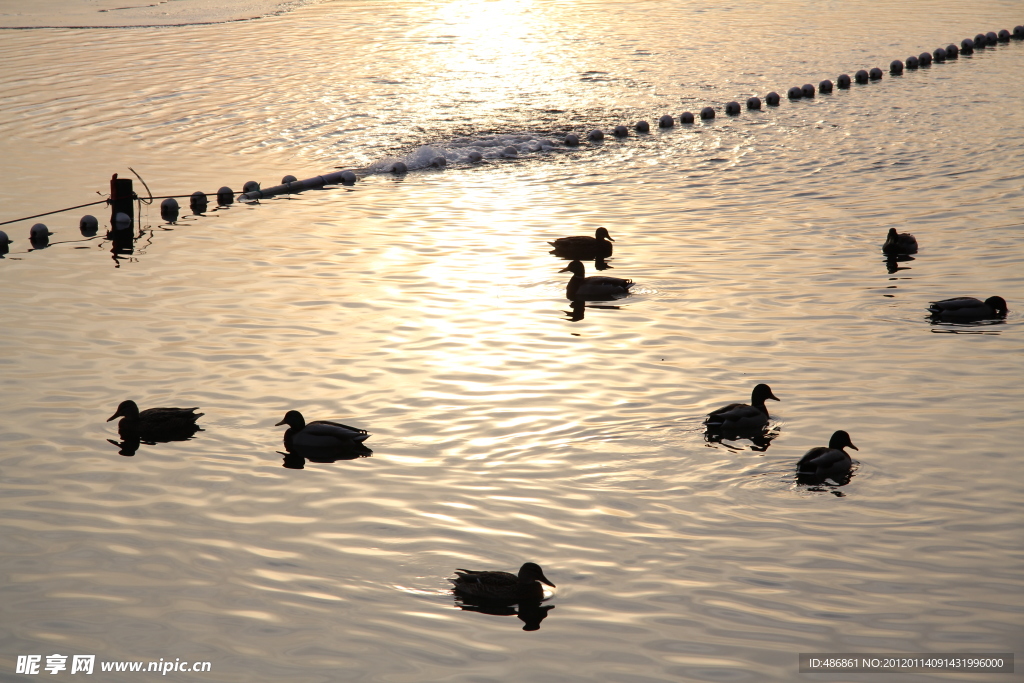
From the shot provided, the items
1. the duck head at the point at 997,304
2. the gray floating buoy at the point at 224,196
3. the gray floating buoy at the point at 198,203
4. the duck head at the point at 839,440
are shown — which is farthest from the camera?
the gray floating buoy at the point at 224,196

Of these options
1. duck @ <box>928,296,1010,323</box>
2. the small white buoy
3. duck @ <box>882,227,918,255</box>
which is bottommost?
duck @ <box>928,296,1010,323</box>

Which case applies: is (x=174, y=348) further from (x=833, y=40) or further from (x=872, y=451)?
(x=833, y=40)

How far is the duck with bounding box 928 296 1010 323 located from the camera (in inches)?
628

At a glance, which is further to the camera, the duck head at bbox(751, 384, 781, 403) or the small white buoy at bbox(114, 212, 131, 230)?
the small white buoy at bbox(114, 212, 131, 230)

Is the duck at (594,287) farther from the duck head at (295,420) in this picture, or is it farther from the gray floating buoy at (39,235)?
the gray floating buoy at (39,235)

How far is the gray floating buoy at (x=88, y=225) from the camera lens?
74.3 feet

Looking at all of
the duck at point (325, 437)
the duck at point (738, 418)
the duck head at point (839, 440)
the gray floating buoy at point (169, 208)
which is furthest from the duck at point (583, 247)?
the gray floating buoy at point (169, 208)

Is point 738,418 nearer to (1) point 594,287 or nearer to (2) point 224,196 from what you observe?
(1) point 594,287

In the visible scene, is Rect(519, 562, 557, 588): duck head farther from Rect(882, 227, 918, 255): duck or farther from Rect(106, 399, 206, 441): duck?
Rect(882, 227, 918, 255): duck

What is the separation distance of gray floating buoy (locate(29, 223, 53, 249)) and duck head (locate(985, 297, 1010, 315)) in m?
17.5

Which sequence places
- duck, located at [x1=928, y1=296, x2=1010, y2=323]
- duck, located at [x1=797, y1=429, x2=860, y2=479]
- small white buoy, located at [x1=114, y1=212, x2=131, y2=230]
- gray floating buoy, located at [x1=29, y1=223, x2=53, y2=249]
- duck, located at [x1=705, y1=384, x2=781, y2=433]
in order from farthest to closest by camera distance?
small white buoy, located at [x1=114, y1=212, x2=131, y2=230] < gray floating buoy, located at [x1=29, y1=223, x2=53, y2=249] < duck, located at [x1=928, y1=296, x2=1010, y2=323] < duck, located at [x1=705, y1=384, x2=781, y2=433] < duck, located at [x1=797, y1=429, x2=860, y2=479]

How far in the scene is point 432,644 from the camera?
904 centimetres

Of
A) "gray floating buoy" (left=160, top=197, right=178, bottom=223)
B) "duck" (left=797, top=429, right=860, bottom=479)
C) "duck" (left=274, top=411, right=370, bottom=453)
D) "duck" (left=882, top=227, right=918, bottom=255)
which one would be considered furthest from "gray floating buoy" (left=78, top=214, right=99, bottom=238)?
"duck" (left=797, top=429, right=860, bottom=479)

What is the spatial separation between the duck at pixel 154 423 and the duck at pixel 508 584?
198 inches
